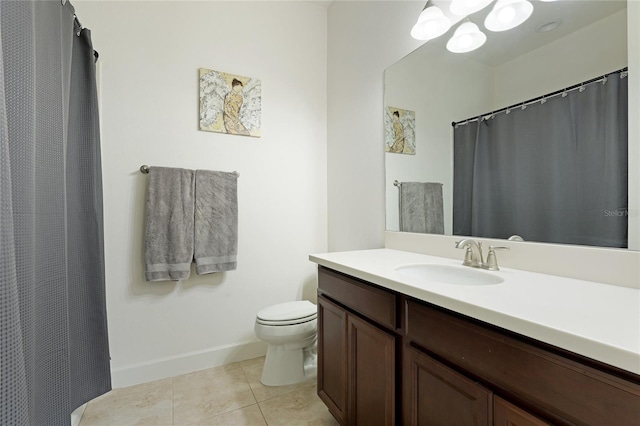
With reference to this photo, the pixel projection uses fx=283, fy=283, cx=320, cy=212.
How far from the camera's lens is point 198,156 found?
1.97 metres

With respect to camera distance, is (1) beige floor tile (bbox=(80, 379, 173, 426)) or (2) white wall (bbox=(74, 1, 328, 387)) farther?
(2) white wall (bbox=(74, 1, 328, 387))

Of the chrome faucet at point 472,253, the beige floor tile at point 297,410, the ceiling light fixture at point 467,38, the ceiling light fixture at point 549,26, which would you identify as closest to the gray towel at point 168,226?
the beige floor tile at point 297,410

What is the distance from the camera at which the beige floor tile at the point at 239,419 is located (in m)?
1.43

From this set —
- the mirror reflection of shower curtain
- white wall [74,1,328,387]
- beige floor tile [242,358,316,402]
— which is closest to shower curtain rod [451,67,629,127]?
the mirror reflection of shower curtain

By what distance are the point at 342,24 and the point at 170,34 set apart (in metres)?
1.25

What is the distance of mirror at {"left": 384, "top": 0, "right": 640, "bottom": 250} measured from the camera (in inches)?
36.4

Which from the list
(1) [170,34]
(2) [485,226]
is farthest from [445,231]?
(1) [170,34]

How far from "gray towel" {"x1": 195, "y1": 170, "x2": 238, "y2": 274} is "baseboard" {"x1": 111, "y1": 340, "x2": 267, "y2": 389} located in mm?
589

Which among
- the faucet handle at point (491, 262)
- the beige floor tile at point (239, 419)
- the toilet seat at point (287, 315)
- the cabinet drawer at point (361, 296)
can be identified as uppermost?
the faucet handle at point (491, 262)

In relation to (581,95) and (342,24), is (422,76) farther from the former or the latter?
(342,24)

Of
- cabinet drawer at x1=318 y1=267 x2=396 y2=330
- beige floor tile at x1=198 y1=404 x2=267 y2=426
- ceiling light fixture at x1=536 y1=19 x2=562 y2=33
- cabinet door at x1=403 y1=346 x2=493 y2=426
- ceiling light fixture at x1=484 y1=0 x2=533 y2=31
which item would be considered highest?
ceiling light fixture at x1=484 y1=0 x2=533 y2=31

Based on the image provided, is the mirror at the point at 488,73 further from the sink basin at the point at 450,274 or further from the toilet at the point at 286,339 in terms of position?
the toilet at the point at 286,339

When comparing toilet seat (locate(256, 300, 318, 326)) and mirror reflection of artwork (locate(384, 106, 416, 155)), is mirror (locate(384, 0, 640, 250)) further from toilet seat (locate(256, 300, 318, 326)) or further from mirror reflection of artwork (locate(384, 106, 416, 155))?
toilet seat (locate(256, 300, 318, 326))

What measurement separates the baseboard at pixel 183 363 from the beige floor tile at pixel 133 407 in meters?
0.05
